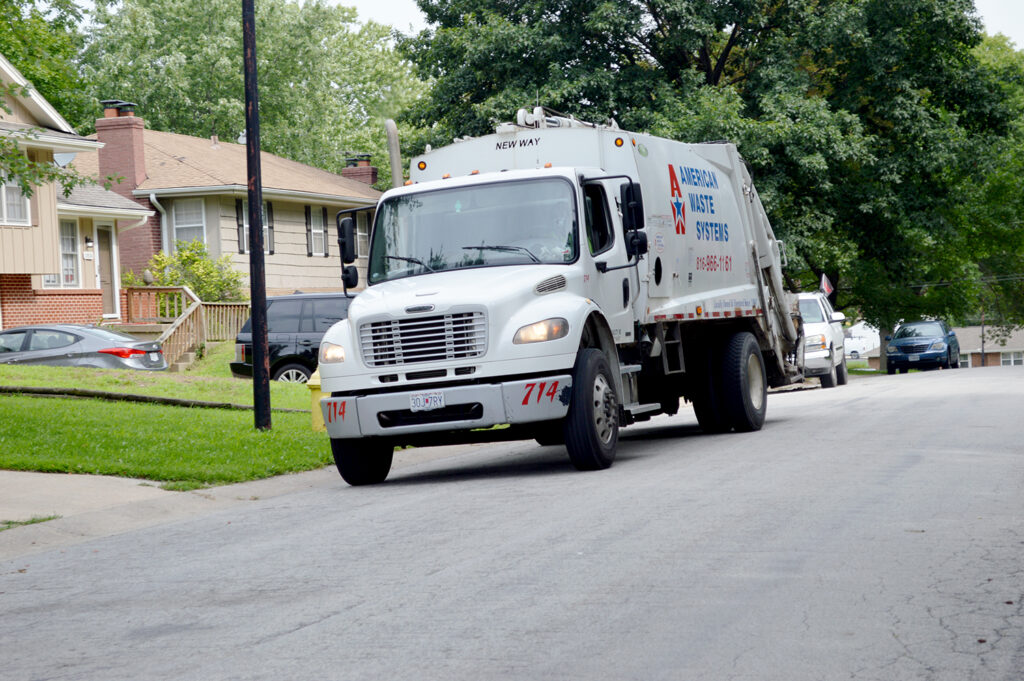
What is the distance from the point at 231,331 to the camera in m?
31.1

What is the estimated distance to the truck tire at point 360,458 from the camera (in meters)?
11.9

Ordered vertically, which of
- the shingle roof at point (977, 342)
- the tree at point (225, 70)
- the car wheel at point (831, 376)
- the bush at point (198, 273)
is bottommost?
the shingle roof at point (977, 342)

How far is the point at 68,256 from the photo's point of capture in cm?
3481

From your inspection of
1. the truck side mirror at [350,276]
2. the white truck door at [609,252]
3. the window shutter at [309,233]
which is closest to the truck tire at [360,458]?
the truck side mirror at [350,276]

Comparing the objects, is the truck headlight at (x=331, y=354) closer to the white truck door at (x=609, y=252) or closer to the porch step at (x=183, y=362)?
the white truck door at (x=609, y=252)

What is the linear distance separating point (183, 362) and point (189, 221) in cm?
1161

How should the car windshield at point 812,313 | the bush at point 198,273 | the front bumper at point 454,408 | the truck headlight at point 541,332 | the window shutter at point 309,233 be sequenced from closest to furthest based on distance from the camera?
the front bumper at point 454,408
the truck headlight at point 541,332
the car windshield at point 812,313
the bush at point 198,273
the window shutter at point 309,233

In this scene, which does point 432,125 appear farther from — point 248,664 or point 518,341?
point 248,664

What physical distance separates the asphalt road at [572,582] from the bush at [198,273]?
2447cm

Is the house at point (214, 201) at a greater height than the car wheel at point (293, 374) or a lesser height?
greater

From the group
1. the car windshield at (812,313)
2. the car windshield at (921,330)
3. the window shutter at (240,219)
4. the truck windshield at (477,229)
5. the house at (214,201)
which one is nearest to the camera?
the truck windshield at (477,229)

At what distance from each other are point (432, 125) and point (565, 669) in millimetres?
31240

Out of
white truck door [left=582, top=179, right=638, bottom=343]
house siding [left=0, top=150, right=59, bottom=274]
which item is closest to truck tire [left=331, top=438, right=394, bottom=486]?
white truck door [left=582, top=179, right=638, bottom=343]

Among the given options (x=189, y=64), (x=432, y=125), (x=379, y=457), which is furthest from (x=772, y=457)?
(x=189, y=64)
